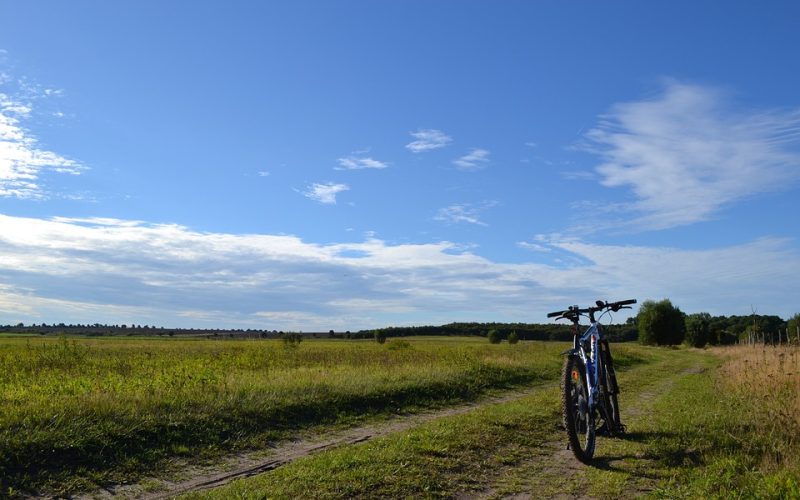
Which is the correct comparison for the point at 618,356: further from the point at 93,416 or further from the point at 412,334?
the point at 412,334

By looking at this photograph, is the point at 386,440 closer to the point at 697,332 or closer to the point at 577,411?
the point at 577,411

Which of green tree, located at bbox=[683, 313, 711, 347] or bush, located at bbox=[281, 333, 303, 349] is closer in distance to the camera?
bush, located at bbox=[281, 333, 303, 349]

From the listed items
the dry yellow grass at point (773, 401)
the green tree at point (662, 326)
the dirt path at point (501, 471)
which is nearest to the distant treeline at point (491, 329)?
the green tree at point (662, 326)

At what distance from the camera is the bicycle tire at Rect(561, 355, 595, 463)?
24.0 feet

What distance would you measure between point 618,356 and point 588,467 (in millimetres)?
29643

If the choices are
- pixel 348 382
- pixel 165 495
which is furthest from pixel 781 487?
pixel 348 382

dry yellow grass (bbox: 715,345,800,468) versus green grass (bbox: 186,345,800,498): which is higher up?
dry yellow grass (bbox: 715,345,800,468)

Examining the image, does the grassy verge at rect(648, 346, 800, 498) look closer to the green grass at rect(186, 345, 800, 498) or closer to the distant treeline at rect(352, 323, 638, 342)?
the green grass at rect(186, 345, 800, 498)

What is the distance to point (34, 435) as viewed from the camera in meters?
7.84

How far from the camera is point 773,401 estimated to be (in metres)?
9.88

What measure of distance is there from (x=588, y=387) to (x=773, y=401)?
4557 millimetres

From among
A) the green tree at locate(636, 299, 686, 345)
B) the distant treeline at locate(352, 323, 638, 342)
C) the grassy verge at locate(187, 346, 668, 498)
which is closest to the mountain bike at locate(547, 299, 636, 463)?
the grassy verge at locate(187, 346, 668, 498)

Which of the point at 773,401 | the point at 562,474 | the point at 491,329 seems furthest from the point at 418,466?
the point at 491,329

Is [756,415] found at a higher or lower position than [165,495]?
higher
